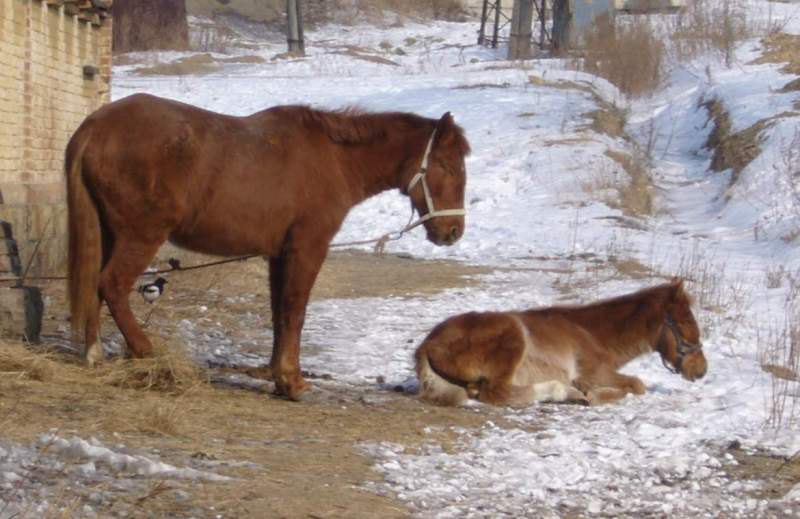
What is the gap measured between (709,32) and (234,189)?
2841 cm

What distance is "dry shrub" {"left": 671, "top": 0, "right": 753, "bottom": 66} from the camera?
32688mm

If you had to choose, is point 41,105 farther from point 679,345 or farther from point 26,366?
point 679,345

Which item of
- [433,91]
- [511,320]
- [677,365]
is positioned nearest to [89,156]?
[511,320]

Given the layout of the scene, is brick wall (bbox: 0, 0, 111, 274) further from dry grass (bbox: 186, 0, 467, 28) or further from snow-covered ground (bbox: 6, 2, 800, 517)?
dry grass (bbox: 186, 0, 467, 28)

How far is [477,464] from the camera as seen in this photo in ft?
21.8

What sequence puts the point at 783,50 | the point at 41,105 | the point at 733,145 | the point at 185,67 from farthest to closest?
the point at 185,67, the point at 783,50, the point at 733,145, the point at 41,105

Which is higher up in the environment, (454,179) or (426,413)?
(454,179)

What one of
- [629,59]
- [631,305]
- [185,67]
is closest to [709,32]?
[629,59]

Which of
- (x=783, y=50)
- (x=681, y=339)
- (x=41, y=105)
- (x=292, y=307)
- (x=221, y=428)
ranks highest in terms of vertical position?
(x=783, y=50)

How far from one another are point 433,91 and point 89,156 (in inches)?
844

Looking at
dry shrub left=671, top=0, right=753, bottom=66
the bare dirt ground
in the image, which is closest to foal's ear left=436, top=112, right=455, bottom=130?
the bare dirt ground

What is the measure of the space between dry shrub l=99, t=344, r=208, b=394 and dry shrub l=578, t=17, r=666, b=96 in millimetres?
25025

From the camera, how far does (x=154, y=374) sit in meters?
8.02

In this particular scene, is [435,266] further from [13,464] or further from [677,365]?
[13,464]
